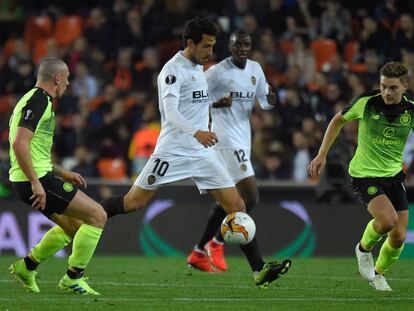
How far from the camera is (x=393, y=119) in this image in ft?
32.5

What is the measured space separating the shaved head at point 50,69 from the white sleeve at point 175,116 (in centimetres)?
117

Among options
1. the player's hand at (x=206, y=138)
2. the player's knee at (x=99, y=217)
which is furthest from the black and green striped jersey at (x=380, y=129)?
the player's knee at (x=99, y=217)

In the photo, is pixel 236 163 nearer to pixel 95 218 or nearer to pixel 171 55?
pixel 95 218

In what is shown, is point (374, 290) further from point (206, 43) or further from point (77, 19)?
point (77, 19)

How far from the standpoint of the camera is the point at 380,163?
395 inches

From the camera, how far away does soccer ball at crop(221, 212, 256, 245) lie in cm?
1008

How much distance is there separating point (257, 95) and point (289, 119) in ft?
16.4

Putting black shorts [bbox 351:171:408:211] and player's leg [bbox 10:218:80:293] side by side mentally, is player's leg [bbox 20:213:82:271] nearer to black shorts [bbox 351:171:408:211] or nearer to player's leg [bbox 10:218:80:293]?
player's leg [bbox 10:218:80:293]

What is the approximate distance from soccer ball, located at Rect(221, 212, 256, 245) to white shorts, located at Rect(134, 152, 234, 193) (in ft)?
1.27

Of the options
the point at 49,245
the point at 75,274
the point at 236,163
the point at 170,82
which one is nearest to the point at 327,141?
the point at 170,82

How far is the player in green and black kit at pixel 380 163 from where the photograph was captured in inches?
388

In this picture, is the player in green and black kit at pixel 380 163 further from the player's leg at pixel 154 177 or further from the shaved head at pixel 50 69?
the shaved head at pixel 50 69

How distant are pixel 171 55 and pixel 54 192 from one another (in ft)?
34.4

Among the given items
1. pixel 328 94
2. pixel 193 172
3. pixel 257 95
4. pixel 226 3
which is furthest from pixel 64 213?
pixel 226 3
